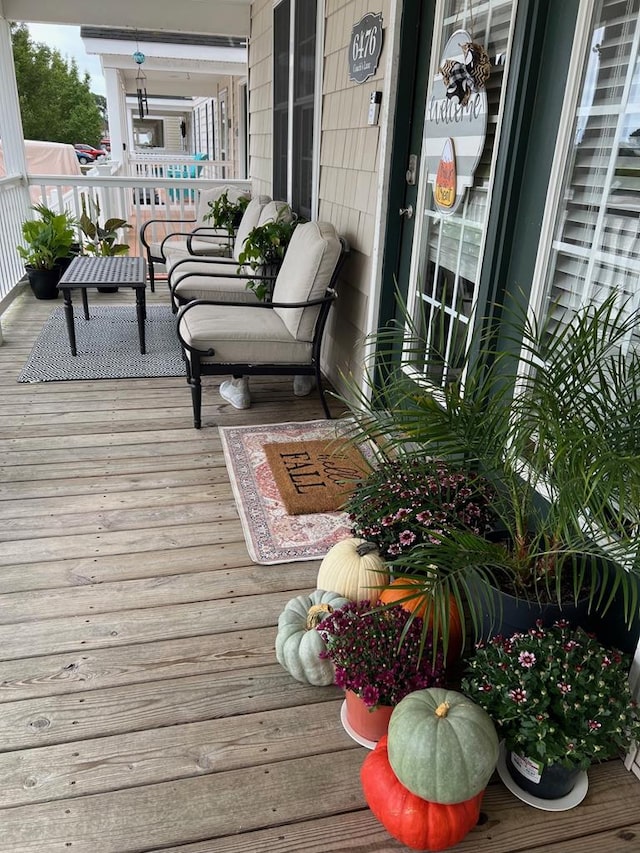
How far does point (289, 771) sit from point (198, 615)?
623mm

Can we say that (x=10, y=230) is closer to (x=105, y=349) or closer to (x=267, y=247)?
(x=105, y=349)

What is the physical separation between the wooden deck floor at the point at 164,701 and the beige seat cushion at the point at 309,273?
A: 93 centimetres

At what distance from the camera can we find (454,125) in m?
2.48

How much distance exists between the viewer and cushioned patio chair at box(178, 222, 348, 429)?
10.5 feet

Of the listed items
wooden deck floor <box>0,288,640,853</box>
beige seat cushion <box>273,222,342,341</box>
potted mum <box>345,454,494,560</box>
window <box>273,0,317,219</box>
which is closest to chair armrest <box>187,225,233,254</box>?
window <box>273,0,317,219</box>

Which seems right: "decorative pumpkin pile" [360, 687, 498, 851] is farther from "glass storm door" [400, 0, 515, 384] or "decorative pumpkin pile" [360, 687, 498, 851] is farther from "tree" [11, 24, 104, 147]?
"tree" [11, 24, 104, 147]

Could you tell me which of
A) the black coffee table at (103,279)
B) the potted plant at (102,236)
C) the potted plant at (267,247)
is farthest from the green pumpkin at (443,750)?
the potted plant at (102,236)

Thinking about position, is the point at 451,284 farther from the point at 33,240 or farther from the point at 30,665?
the point at 33,240

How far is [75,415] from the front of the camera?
3398 mm

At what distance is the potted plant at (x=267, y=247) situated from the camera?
398cm

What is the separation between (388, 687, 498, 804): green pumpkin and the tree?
26.4m

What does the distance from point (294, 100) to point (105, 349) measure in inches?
86.7

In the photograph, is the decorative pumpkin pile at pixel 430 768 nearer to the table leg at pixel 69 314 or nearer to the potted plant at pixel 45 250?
Answer: the table leg at pixel 69 314

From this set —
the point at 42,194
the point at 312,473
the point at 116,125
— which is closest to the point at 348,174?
the point at 312,473
